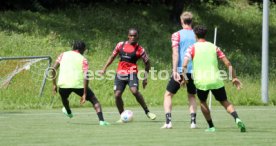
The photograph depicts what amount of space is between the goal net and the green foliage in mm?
231

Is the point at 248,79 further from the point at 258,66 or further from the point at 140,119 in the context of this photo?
the point at 140,119

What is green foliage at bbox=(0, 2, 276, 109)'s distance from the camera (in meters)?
26.9

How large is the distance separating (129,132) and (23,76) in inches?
496

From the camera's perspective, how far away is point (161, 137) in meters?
12.5

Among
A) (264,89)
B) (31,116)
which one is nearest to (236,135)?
(31,116)

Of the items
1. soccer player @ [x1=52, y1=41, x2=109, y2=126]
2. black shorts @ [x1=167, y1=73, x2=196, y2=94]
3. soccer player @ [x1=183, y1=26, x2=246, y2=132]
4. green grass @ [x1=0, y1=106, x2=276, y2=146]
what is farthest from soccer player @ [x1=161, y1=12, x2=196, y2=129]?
soccer player @ [x1=52, y1=41, x2=109, y2=126]

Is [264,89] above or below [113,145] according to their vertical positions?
below

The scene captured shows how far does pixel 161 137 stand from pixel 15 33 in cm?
2185

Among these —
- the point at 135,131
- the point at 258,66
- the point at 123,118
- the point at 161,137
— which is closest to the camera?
the point at 161,137

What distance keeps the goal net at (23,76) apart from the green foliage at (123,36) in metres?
0.23

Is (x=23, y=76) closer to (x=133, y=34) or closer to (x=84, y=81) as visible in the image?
(x=133, y=34)

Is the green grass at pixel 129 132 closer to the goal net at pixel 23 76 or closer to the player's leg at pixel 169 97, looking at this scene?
the player's leg at pixel 169 97

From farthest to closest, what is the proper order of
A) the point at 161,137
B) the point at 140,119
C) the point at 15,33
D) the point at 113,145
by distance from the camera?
the point at 15,33 < the point at 140,119 < the point at 161,137 < the point at 113,145

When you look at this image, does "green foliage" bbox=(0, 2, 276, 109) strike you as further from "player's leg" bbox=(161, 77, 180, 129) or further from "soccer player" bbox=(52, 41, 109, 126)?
"player's leg" bbox=(161, 77, 180, 129)
